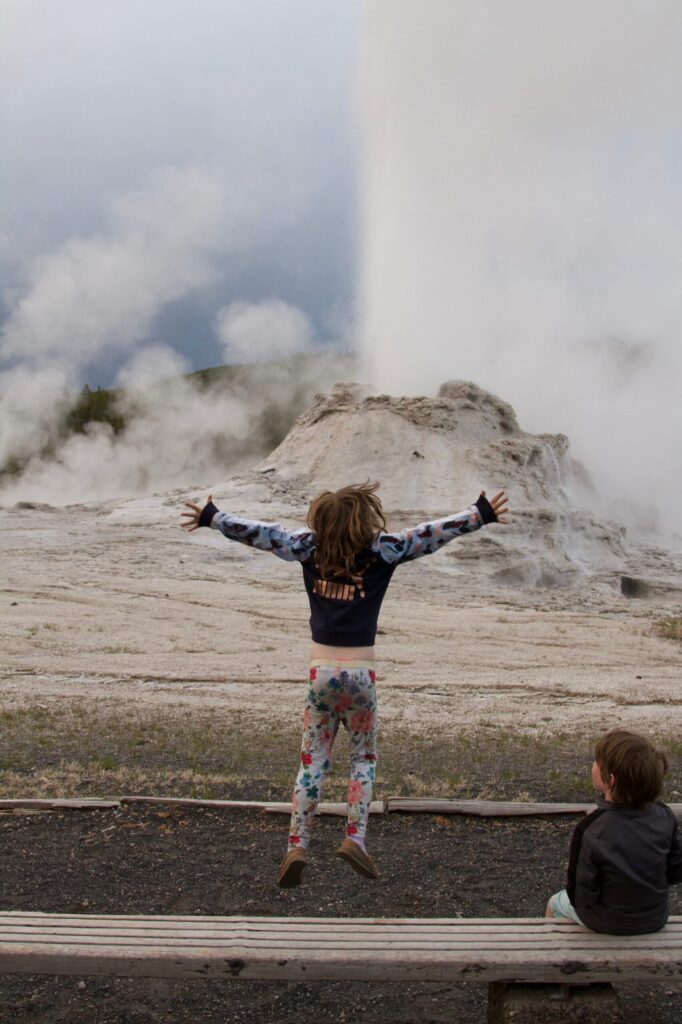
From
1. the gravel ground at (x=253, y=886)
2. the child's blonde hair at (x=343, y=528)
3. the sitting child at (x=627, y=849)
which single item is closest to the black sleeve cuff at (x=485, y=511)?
the child's blonde hair at (x=343, y=528)

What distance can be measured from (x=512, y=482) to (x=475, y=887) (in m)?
20.8

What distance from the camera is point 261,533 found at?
361cm

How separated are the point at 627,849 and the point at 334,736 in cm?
113

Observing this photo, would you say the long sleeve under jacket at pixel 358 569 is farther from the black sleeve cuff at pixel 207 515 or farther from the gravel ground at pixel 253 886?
the gravel ground at pixel 253 886

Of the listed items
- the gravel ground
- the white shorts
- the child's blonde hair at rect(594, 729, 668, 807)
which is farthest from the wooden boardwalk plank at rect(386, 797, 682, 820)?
the child's blonde hair at rect(594, 729, 668, 807)

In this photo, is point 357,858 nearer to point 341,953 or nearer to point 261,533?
point 341,953

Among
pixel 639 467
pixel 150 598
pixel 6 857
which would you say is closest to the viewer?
pixel 6 857

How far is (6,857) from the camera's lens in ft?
14.7

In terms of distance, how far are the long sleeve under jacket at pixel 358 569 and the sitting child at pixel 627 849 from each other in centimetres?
98

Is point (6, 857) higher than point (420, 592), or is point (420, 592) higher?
point (420, 592)

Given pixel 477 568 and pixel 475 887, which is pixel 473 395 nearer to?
pixel 477 568

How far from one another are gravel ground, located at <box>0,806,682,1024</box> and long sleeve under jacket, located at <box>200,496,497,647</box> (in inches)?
52.9

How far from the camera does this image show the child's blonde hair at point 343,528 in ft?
11.3

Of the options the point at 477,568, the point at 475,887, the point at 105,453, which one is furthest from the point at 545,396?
the point at 475,887
